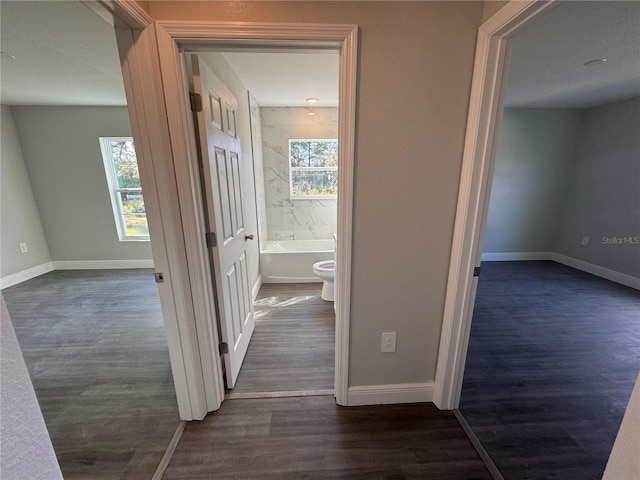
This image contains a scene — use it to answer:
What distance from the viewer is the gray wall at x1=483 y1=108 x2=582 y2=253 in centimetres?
382

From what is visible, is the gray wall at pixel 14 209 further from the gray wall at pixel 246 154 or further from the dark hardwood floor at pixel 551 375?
the dark hardwood floor at pixel 551 375

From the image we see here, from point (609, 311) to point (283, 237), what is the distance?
395cm

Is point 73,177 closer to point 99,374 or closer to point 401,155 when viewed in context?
point 99,374

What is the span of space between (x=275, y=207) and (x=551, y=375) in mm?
3500

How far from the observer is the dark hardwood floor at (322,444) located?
1271 mm

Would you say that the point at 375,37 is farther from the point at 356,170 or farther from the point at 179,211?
the point at 179,211

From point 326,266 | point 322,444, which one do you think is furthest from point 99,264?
point 322,444

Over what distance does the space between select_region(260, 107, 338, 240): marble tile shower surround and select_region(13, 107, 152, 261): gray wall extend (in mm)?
1969

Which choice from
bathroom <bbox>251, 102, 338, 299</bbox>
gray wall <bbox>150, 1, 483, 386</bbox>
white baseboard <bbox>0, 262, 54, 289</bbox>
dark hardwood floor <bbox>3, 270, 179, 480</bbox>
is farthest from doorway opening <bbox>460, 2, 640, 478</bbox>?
white baseboard <bbox>0, 262, 54, 289</bbox>

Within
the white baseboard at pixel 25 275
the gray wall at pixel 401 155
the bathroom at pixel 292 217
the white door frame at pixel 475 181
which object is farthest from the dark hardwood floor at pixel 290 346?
the white baseboard at pixel 25 275

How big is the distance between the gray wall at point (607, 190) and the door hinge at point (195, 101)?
486cm

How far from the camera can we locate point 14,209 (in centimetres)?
313

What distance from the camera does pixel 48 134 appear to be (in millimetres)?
3375

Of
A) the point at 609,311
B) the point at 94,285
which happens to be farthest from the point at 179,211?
the point at 609,311
